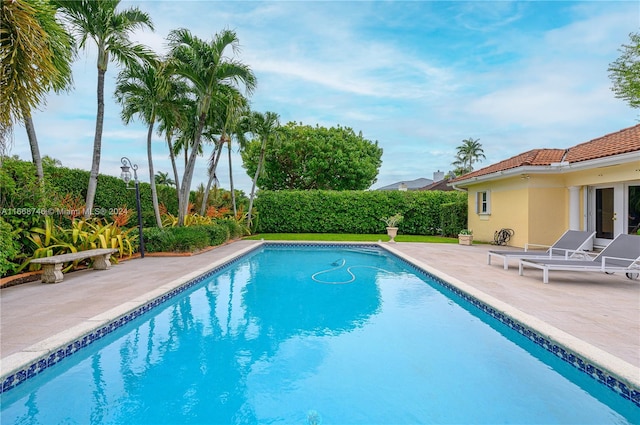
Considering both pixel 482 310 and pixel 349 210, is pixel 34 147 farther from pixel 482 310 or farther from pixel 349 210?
pixel 349 210

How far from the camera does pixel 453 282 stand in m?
7.81

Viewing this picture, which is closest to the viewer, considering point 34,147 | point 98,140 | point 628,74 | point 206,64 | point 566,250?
point 34,147

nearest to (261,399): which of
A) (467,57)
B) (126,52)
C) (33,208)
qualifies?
(33,208)

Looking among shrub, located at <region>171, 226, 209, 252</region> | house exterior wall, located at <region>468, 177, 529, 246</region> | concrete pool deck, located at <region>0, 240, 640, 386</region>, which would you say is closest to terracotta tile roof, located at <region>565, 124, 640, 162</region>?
house exterior wall, located at <region>468, 177, 529, 246</region>

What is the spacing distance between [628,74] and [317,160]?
22.4m

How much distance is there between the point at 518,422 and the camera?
3.24 m

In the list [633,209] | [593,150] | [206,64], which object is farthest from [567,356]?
[206,64]

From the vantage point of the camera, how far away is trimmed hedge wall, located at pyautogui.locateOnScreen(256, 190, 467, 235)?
72.7 ft

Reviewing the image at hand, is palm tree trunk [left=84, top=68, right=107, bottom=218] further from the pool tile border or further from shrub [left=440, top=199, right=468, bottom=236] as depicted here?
shrub [left=440, top=199, right=468, bottom=236]

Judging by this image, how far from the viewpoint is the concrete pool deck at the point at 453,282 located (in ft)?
13.6

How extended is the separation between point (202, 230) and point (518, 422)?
1282cm

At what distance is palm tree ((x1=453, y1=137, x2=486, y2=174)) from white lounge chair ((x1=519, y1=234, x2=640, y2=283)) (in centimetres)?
5438

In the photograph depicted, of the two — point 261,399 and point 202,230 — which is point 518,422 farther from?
point 202,230

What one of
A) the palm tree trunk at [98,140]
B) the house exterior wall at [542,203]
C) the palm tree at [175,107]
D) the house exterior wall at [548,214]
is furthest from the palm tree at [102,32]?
the house exterior wall at [548,214]
